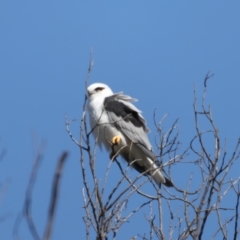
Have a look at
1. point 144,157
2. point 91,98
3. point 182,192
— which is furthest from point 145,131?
point 182,192

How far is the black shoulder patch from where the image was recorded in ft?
19.0

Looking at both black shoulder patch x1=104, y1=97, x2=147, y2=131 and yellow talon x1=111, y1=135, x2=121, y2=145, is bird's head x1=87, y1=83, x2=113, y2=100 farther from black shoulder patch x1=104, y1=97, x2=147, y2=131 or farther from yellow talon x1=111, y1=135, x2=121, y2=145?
yellow talon x1=111, y1=135, x2=121, y2=145

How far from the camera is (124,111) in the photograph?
19.2 feet

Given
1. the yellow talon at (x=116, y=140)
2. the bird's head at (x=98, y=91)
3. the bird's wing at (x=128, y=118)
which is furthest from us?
the bird's head at (x=98, y=91)

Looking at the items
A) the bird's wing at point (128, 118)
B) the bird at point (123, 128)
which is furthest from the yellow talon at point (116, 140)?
the bird's wing at point (128, 118)

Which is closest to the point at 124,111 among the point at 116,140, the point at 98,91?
the point at 116,140

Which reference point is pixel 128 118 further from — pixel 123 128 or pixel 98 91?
pixel 98 91

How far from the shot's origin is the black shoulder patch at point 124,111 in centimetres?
580

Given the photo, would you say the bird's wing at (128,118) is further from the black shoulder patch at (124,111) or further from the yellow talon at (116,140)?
the yellow talon at (116,140)

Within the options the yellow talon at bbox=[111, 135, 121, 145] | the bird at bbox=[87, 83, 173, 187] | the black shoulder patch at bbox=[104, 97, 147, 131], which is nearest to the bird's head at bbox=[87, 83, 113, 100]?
the bird at bbox=[87, 83, 173, 187]

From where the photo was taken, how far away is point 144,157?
5863 mm

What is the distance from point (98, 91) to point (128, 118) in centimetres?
55

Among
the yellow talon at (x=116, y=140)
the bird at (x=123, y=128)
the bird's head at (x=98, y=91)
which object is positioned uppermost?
the bird's head at (x=98, y=91)

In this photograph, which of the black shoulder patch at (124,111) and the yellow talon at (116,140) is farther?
the black shoulder patch at (124,111)
